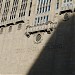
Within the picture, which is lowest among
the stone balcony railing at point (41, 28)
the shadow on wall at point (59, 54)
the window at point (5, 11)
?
the shadow on wall at point (59, 54)

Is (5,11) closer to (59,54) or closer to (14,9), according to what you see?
(14,9)

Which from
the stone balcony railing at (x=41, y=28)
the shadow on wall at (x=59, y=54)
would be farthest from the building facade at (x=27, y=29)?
the shadow on wall at (x=59, y=54)

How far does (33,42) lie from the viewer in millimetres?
57844

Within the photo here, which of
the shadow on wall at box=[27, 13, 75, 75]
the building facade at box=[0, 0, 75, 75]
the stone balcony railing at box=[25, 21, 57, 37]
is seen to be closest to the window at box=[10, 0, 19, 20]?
the building facade at box=[0, 0, 75, 75]

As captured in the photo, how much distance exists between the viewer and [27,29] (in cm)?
5906

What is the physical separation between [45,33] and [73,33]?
7.09 metres

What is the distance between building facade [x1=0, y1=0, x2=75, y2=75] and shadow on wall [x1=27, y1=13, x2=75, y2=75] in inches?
45.6

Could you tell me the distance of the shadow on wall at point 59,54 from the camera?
51256mm

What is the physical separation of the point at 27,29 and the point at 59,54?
11059 mm

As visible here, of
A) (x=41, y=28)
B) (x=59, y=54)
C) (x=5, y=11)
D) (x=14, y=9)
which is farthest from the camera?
(x=5, y=11)

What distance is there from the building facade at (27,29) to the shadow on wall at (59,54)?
3.80 ft

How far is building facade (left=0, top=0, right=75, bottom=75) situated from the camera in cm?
5584

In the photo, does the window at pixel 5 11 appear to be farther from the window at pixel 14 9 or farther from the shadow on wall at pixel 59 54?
the shadow on wall at pixel 59 54

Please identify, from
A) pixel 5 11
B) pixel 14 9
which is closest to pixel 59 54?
pixel 14 9
